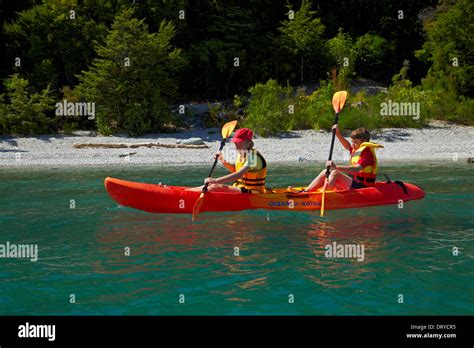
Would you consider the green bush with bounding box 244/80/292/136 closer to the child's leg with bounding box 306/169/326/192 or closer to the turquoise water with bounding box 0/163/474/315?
the turquoise water with bounding box 0/163/474/315

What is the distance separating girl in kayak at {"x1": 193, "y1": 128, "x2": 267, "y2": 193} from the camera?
840 cm

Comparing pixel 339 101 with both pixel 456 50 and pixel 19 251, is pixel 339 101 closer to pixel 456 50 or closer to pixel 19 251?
pixel 19 251

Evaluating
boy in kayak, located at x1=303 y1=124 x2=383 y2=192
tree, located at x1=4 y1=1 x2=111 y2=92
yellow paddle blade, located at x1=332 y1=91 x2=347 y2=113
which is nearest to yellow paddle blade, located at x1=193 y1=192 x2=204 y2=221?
boy in kayak, located at x1=303 y1=124 x2=383 y2=192

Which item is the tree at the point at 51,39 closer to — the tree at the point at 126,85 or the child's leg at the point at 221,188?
the tree at the point at 126,85

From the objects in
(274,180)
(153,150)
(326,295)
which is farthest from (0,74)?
(326,295)

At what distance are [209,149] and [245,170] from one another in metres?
8.66

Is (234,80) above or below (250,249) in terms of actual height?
above

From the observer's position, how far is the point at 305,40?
23.9 metres

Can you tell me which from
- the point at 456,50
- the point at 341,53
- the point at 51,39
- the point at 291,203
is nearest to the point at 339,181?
the point at 291,203

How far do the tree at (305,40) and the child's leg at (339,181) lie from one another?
51.3 ft

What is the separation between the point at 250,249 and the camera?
7086 mm

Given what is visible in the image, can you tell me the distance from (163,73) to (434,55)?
10462mm

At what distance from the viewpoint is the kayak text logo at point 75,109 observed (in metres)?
19.2
